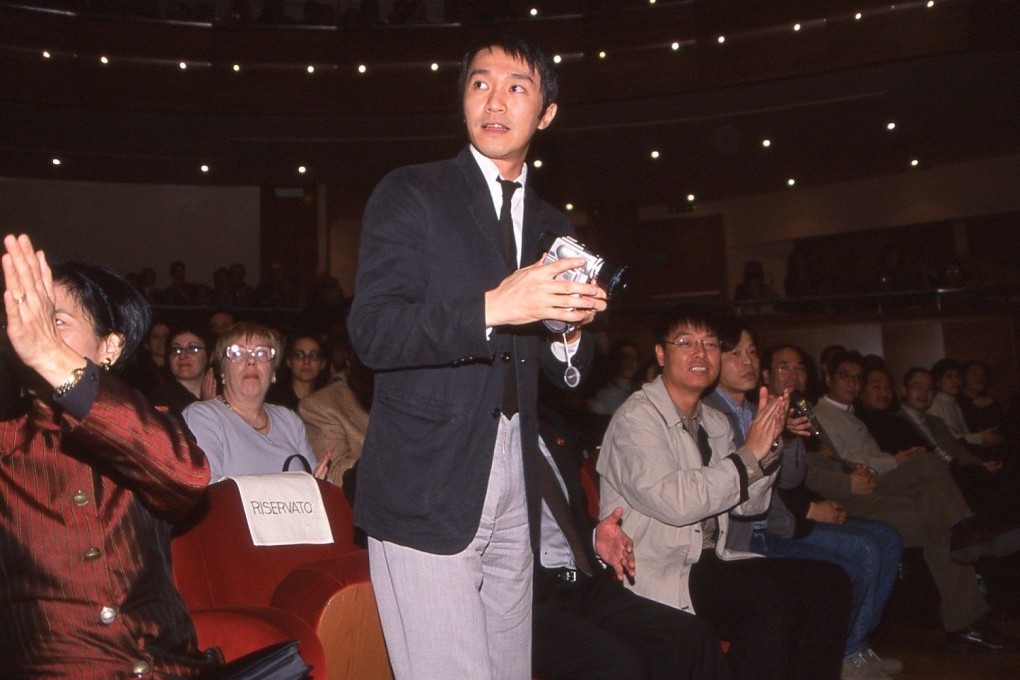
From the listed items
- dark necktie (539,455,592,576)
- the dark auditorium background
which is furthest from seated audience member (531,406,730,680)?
the dark auditorium background

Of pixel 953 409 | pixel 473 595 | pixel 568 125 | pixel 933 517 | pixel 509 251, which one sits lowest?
pixel 933 517

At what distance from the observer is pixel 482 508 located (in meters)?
1.39

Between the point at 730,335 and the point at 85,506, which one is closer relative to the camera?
the point at 85,506

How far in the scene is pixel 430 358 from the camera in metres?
1.30

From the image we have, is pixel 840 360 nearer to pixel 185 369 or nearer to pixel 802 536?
pixel 802 536

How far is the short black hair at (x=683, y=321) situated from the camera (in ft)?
10.2

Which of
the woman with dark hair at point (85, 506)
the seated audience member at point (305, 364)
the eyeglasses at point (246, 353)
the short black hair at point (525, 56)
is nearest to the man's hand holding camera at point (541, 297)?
the short black hair at point (525, 56)

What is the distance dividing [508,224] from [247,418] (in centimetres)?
195

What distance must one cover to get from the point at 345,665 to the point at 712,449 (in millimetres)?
1569

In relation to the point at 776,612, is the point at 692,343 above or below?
above

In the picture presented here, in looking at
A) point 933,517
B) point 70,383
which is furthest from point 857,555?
point 70,383

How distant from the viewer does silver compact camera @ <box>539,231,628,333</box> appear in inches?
52.9

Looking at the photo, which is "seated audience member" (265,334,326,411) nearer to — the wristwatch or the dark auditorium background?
the wristwatch

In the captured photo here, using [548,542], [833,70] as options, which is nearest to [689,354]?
[548,542]
